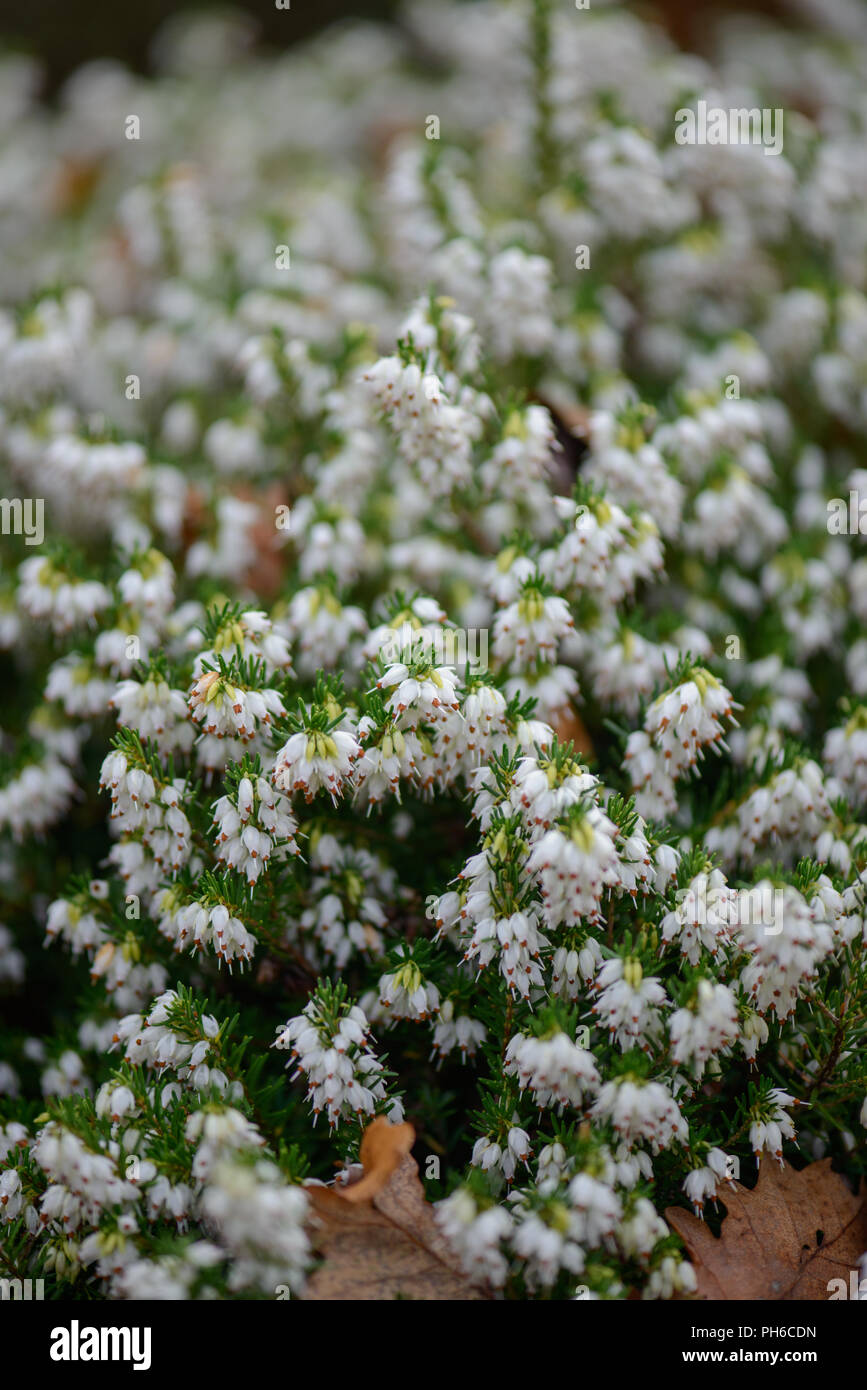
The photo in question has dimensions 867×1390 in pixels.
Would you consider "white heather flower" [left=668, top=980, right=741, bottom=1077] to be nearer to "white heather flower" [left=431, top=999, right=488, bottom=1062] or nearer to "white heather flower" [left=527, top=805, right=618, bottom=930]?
"white heather flower" [left=527, top=805, right=618, bottom=930]

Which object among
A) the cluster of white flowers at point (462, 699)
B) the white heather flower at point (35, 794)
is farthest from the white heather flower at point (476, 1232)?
the white heather flower at point (35, 794)

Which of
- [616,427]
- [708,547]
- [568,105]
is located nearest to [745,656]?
[708,547]

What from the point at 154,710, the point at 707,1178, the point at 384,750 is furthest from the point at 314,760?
the point at 707,1178

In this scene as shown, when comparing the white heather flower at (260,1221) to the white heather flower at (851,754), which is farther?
the white heather flower at (851,754)

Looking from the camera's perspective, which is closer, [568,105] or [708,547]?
[708,547]

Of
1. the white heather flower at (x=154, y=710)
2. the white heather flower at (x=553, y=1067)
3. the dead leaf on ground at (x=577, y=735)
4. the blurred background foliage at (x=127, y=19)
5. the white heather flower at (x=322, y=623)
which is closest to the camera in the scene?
the white heather flower at (x=553, y=1067)

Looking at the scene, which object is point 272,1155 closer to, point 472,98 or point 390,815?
point 390,815

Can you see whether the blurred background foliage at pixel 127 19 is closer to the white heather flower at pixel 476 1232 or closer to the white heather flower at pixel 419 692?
the white heather flower at pixel 419 692

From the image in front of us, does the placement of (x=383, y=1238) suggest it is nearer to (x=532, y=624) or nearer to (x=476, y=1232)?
(x=476, y=1232)
